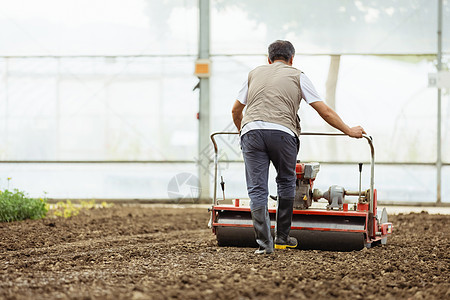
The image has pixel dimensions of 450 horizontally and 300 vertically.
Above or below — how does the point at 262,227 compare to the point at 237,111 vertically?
below

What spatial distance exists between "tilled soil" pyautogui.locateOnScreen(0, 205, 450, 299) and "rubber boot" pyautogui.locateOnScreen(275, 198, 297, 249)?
106 millimetres

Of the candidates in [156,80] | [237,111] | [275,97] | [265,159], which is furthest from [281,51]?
[156,80]

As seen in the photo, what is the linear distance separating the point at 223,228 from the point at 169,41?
7253 millimetres

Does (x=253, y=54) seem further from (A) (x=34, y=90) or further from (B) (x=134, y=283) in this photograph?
(B) (x=134, y=283)

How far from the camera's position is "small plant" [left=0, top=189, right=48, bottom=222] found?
8.37 meters

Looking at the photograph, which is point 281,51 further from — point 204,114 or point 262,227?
point 204,114

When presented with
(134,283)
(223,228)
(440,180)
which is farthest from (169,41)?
(134,283)

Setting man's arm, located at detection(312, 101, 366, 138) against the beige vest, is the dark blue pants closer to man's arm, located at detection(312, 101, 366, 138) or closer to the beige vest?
the beige vest

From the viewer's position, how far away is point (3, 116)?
12.6 meters

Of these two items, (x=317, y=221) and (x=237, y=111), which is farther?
(x=317, y=221)

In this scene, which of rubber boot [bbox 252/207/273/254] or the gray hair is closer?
rubber boot [bbox 252/207/273/254]

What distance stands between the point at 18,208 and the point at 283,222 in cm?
445

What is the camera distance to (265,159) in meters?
5.23

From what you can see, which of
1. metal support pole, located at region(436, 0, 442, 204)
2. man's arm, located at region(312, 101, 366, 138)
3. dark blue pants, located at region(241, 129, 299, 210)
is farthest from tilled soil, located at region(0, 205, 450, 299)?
metal support pole, located at region(436, 0, 442, 204)
